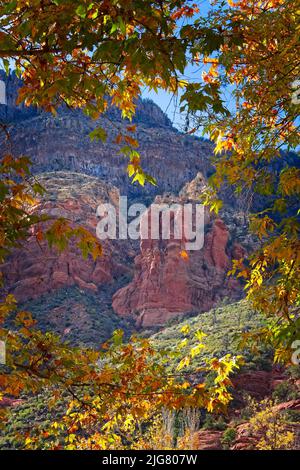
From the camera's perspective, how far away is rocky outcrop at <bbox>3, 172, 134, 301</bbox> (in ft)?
171

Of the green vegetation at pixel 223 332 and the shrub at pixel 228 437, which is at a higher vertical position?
the green vegetation at pixel 223 332

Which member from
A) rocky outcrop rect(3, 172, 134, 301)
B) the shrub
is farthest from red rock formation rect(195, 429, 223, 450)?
rocky outcrop rect(3, 172, 134, 301)

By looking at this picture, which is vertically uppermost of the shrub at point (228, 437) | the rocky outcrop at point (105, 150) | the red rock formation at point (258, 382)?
the rocky outcrop at point (105, 150)

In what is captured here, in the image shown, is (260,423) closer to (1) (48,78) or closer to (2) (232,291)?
(1) (48,78)

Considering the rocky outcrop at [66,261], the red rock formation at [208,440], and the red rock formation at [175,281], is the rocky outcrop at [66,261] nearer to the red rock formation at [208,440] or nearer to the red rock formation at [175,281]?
the red rock formation at [175,281]

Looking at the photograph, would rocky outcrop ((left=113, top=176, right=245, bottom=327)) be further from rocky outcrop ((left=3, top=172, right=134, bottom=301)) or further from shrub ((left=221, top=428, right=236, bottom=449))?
shrub ((left=221, top=428, right=236, bottom=449))

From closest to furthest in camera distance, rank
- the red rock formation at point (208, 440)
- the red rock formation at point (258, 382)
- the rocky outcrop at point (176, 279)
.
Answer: the red rock formation at point (208, 440) → the red rock formation at point (258, 382) → the rocky outcrop at point (176, 279)

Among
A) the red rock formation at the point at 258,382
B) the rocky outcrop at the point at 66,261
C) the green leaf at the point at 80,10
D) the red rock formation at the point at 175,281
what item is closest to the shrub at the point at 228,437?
the red rock formation at the point at 258,382

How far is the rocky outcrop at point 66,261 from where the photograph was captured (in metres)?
52.0

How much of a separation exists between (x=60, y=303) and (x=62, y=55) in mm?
46939

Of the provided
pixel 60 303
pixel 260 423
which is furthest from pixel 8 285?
pixel 260 423

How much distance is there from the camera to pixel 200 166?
87.4 metres

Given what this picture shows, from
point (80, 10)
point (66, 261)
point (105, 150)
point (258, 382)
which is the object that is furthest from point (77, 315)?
point (80, 10)

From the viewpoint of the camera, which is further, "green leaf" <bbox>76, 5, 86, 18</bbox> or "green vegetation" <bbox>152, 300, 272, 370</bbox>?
"green vegetation" <bbox>152, 300, 272, 370</bbox>
